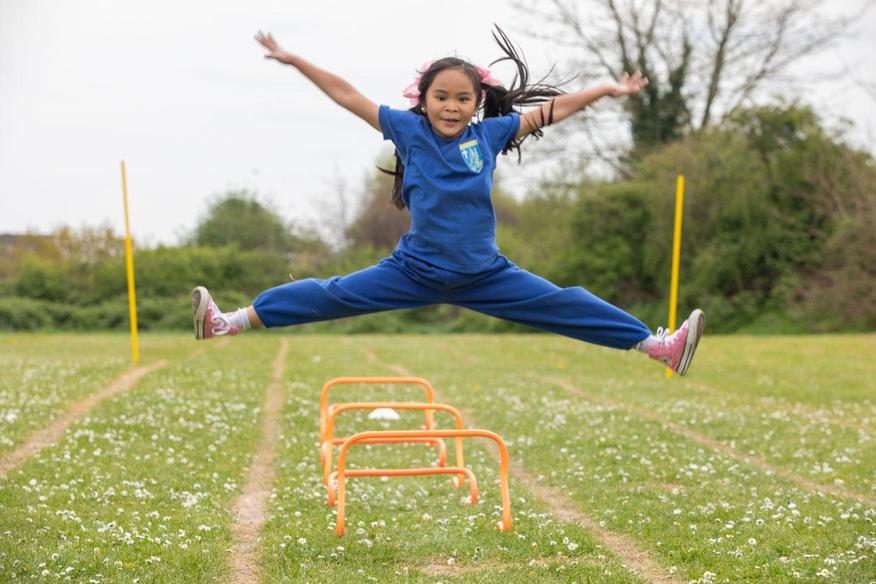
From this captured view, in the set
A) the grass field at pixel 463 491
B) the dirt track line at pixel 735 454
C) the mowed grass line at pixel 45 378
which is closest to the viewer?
the grass field at pixel 463 491

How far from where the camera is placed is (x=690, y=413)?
1563cm

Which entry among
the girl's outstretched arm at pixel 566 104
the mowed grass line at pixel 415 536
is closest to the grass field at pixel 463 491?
the mowed grass line at pixel 415 536

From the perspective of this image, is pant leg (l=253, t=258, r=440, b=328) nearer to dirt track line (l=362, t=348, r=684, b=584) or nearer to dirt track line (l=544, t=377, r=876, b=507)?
dirt track line (l=362, t=348, r=684, b=584)

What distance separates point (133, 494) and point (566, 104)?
5.54 meters

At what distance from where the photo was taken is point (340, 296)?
6754 mm

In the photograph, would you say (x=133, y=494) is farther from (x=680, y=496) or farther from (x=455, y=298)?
(x=680, y=496)

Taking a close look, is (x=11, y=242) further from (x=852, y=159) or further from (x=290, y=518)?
(x=290, y=518)

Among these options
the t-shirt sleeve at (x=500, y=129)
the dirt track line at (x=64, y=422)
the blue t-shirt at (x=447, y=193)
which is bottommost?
the dirt track line at (x=64, y=422)

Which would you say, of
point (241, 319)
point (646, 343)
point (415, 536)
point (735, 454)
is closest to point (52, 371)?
point (735, 454)

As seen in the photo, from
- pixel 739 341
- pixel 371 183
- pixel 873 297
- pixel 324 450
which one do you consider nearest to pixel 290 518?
pixel 324 450

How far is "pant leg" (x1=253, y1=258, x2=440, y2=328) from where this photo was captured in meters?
6.76

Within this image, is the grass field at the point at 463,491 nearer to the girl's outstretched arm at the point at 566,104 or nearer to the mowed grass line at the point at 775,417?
the mowed grass line at the point at 775,417

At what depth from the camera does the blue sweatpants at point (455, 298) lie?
6762mm

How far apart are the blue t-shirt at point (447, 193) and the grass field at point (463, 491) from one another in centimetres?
228
